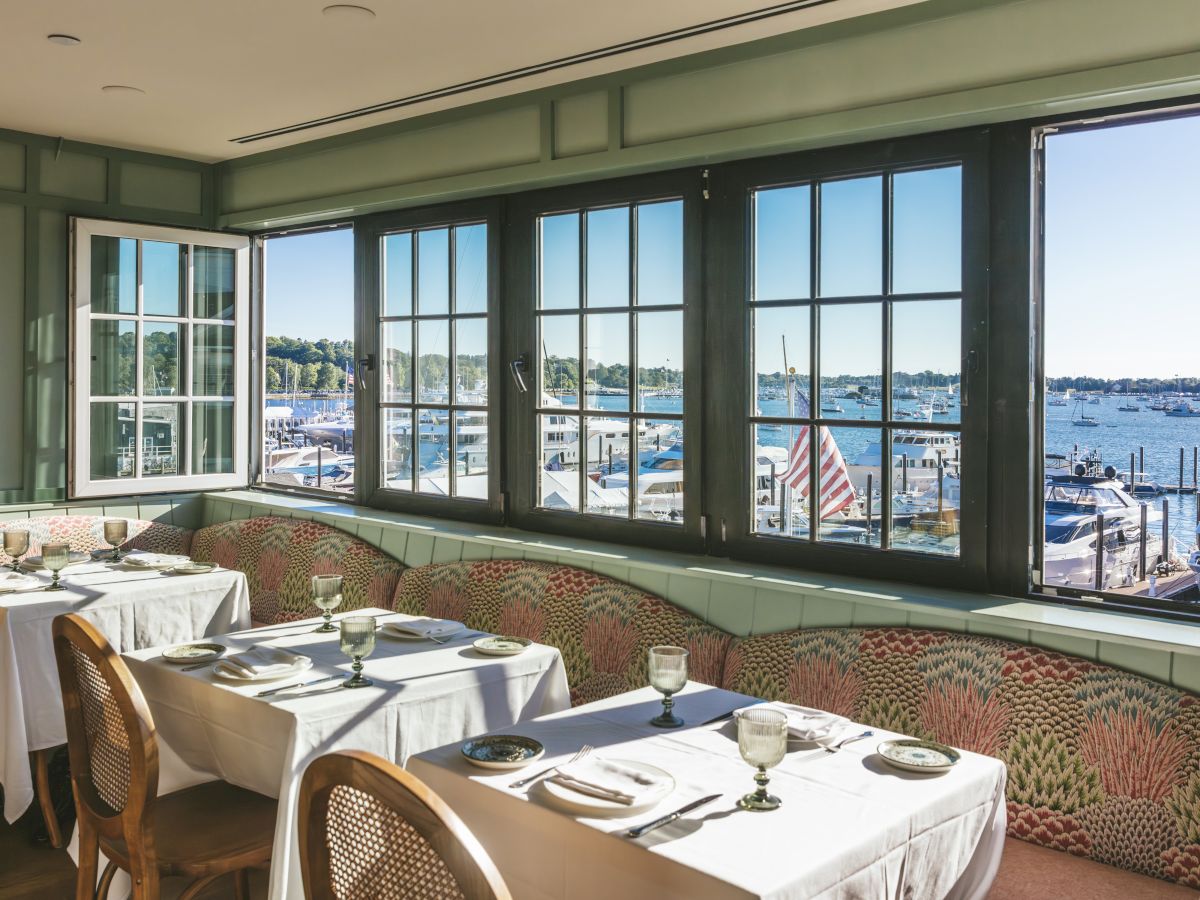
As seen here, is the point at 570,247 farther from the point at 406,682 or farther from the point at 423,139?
the point at 406,682

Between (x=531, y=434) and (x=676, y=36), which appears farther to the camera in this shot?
(x=531, y=434)

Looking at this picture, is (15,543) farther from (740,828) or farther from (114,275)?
(740,828)

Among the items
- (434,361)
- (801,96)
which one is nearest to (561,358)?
(434,361)

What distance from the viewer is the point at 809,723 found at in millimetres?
1990

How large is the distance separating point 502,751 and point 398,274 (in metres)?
2.99

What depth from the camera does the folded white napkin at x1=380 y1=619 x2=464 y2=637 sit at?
9.10ft

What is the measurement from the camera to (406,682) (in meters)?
2.38

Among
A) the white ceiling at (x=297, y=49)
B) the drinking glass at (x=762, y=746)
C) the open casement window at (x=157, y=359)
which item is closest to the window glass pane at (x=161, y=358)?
the open casement window at (x=157, y=359)

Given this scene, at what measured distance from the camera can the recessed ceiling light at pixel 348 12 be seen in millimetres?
2904

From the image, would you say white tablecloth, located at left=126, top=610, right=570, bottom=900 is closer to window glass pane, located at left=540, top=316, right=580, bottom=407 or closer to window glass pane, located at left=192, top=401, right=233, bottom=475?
window glass pane, located at left=540, top=316, right=580, bottom=407

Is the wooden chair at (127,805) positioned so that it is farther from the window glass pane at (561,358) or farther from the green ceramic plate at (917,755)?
the window glass pane at (561,358)

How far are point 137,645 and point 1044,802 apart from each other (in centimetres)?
281

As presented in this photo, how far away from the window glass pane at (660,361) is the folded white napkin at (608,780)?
6.10 ft

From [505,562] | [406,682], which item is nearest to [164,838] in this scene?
[406,682]
